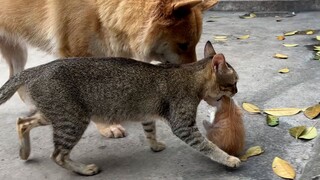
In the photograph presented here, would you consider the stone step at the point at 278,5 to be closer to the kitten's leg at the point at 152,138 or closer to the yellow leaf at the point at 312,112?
the yellow leaf at the point at 312,112

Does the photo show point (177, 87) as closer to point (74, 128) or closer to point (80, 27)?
point (74, 128)

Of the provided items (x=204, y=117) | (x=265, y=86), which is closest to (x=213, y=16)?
(x=265, y=86)

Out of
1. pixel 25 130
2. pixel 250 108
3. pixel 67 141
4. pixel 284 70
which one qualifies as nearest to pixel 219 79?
pixel 250 108

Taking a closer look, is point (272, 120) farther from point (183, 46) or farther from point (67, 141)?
point (67, 141)

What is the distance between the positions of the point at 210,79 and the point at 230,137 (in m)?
0.39

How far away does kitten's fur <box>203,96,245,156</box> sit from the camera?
9.59 ft

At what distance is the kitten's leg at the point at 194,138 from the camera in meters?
2.79

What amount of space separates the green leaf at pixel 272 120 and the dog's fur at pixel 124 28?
29.0 inches

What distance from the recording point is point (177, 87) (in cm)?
295

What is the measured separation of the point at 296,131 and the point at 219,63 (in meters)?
0.78

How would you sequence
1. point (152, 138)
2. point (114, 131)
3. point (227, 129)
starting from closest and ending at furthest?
point (227, 129), point (152, 138), point (114, 131)

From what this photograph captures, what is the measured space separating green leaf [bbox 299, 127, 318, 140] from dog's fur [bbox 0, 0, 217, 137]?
1014 millimetres

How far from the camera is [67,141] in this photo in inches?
110

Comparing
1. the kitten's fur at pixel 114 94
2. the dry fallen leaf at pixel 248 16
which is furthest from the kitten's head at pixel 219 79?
the dry fallen leaf at pixel 248 16
